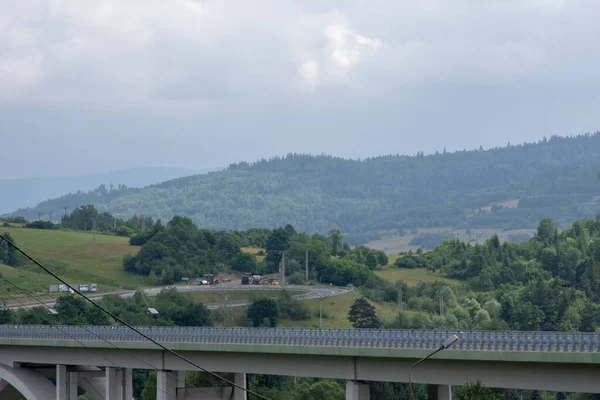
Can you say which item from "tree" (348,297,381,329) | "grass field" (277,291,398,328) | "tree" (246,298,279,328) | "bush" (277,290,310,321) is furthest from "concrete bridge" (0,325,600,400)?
"bush" (277,290,310,321)

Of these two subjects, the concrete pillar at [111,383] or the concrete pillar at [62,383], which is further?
the concrete pillar at [62,383]

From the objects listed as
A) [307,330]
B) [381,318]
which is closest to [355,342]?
[307,330]

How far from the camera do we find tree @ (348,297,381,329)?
587 ft

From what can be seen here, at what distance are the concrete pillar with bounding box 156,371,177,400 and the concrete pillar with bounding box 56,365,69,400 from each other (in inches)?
632

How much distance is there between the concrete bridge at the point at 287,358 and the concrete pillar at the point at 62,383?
10 centimetres

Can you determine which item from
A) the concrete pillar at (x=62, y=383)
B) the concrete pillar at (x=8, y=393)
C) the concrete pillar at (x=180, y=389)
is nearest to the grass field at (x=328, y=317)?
the concrete pillar at (x=8, y=393)

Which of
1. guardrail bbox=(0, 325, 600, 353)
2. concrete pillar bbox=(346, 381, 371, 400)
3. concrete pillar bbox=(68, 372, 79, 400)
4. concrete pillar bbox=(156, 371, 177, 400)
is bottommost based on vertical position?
concrete pillar bbox=(68, 372, 79, 400)

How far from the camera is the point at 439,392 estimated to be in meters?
→ 73.5

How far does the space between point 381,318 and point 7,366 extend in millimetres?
84661

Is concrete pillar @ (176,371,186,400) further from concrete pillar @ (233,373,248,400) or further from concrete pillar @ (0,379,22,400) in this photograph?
concrete pillar @ (0,379,22,400)

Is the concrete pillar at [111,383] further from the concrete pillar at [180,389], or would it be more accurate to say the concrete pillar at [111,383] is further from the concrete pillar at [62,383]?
the concrete pillar at [180,389]

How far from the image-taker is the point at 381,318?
18600cm

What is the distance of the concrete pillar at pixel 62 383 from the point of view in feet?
341

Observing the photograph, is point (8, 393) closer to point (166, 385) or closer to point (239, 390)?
point (166, 385)
